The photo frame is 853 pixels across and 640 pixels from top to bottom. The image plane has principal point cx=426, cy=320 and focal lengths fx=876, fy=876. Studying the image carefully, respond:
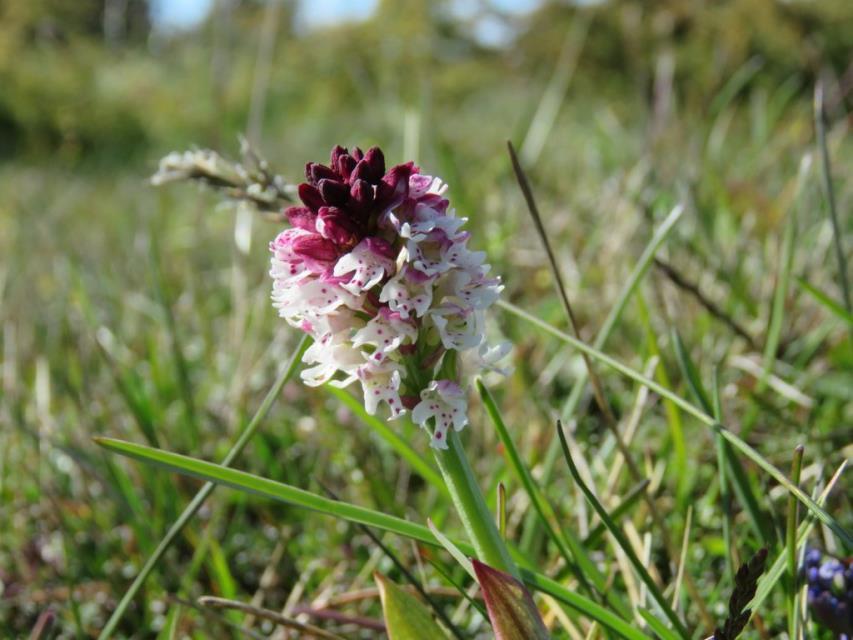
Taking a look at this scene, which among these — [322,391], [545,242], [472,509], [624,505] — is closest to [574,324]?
[545,242]

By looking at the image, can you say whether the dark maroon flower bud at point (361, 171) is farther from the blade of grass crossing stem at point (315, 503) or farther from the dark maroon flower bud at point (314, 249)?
the blade of grass crossing stem at point (315, 503)

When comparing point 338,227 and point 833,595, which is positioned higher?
point 338,227

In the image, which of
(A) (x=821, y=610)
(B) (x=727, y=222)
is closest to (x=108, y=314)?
(B) (x=727, y=222)

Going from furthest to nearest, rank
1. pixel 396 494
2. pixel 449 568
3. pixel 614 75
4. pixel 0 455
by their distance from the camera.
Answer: pixel 614 75, pixel 0 455, pixel 396 494, pixel 449 568

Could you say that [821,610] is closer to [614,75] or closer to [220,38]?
[220,38]

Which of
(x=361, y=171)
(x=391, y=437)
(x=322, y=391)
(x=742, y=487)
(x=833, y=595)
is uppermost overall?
(x=361, y=171)

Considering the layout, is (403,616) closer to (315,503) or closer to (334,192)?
(315,503)

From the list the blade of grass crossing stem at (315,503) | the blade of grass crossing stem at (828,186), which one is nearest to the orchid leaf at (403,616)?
the blade of grass crossing stem at (315,503)
